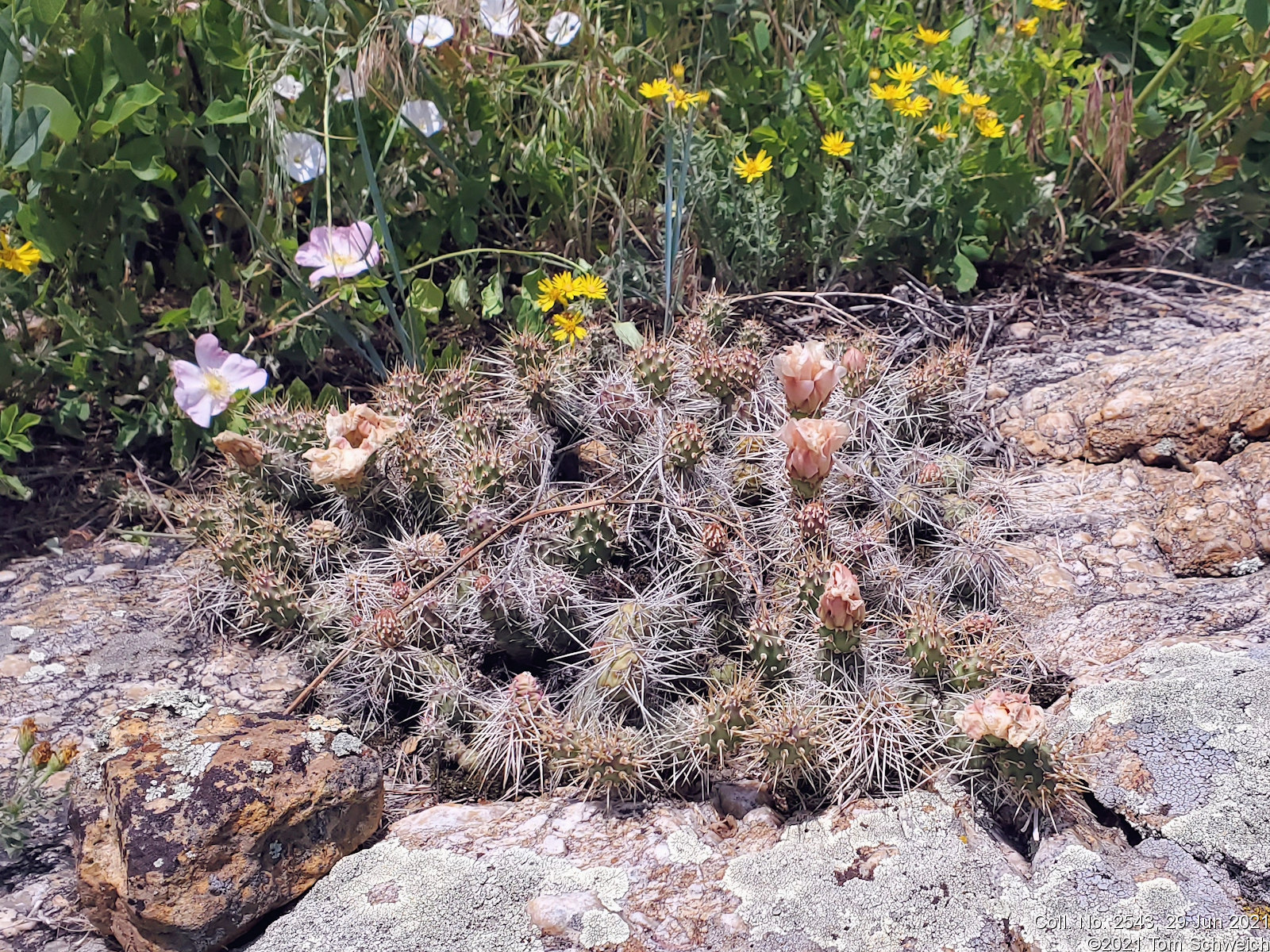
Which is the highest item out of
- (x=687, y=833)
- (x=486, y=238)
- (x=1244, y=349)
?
(x=486, y=238)

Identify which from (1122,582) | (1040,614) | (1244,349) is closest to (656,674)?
(1040,614)

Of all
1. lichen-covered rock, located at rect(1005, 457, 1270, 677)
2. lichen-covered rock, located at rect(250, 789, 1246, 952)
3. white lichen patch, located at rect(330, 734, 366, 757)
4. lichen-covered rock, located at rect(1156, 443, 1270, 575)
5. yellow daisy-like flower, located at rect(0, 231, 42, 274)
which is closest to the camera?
lichen-covered rock, located at rect(250, 789, 1246, 952)

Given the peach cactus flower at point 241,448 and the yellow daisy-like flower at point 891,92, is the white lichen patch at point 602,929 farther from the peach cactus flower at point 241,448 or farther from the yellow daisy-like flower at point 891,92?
the yellow daisy-like flower at point 891,92

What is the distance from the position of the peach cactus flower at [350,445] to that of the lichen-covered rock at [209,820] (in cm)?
67

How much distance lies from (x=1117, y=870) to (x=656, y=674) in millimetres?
959

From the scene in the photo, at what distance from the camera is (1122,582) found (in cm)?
243

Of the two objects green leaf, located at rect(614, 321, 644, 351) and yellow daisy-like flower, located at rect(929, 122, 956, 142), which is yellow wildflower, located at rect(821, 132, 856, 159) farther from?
green leaf, located at rect(614, 321, 644, 351)

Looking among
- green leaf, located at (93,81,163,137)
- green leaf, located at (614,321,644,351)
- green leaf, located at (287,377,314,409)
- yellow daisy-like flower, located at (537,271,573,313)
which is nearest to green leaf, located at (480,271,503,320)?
yellow daisy-like flower, located at (537,271,573,313)

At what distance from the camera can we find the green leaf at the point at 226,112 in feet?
9.73

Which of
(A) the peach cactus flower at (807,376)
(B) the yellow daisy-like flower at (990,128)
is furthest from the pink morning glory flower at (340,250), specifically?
(B) the yellow daisy-like flower at (990,128)

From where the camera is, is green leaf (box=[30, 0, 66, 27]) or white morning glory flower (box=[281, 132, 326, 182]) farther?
white morning glory flower (box=[281, 132, 326, 182])

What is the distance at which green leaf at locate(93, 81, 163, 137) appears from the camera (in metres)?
2.65

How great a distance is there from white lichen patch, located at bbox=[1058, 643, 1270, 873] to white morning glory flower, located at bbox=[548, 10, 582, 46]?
259cm

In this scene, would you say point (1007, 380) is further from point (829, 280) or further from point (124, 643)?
point (124, 643)
